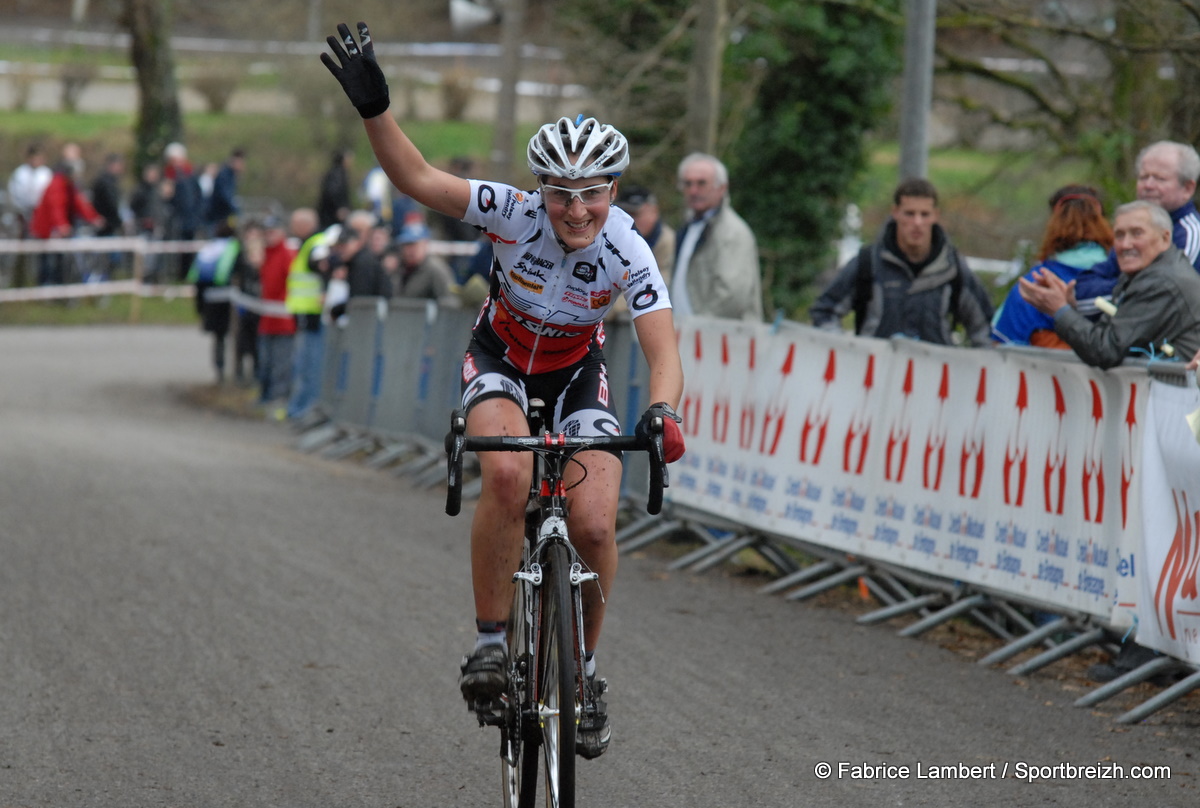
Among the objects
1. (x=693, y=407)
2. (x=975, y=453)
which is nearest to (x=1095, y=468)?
(x=975, y=453)

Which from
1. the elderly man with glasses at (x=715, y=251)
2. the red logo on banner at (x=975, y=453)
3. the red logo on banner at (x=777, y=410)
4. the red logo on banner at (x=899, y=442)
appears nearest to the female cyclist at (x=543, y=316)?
the red logo on banner at (x=975, y=453)

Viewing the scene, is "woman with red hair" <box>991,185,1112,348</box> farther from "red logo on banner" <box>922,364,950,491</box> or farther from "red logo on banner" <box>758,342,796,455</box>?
"red logo on banner" <box>758,342,796,455</box>

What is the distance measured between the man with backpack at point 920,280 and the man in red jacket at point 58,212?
21.9 meters

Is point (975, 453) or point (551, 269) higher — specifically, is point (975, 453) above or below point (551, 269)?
below

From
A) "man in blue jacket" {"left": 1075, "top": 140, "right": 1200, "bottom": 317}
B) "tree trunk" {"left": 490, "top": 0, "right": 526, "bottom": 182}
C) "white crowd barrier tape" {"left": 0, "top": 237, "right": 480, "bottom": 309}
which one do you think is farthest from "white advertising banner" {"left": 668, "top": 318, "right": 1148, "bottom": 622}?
"white crowd barrier tape" {"left": 0, "top": 237, "right": 480, "bottom": 309}

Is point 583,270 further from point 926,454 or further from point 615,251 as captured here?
point 926,454

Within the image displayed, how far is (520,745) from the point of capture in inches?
212

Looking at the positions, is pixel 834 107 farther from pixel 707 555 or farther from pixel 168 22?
pixel 168 22

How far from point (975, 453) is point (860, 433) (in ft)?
3.21

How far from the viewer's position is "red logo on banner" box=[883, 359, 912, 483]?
905 centimetres

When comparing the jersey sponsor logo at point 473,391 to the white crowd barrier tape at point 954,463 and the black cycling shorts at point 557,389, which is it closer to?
the black cycling shorts at point 557,389

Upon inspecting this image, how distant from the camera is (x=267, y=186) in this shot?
4284cm

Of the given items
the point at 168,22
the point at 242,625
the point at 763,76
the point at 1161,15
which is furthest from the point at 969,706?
the point at 168,22

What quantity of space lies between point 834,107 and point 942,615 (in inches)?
512
